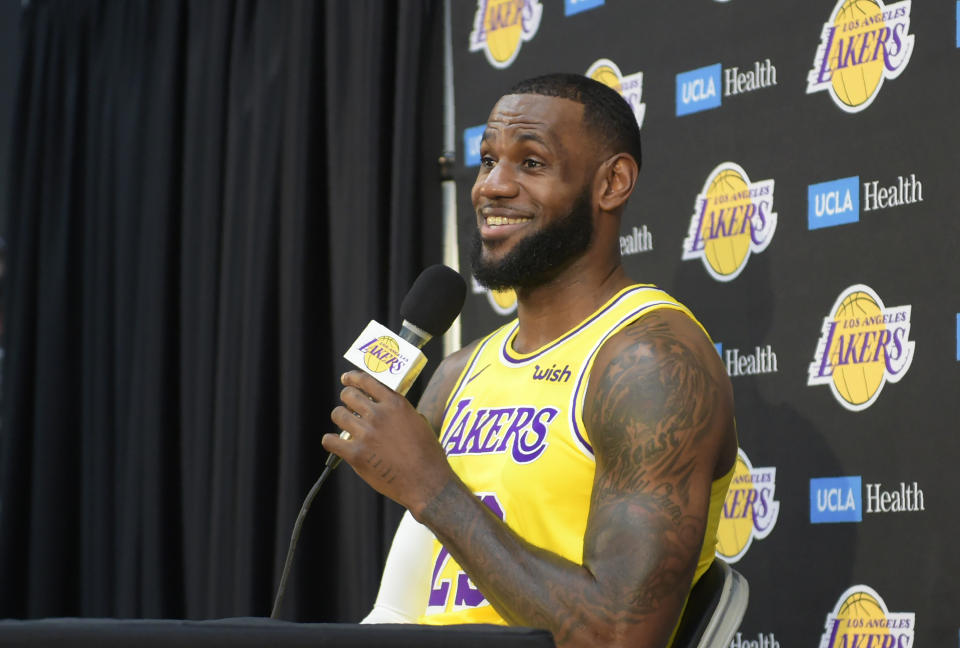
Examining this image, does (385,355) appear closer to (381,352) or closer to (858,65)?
(381,352)

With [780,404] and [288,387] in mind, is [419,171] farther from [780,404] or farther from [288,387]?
[780,404]

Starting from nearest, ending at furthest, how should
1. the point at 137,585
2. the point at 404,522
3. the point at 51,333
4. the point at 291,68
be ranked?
the point at 404,522, the point at 291,68, the point at 137,585, the point at 51,333

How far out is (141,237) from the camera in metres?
3.67

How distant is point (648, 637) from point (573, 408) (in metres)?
0.34

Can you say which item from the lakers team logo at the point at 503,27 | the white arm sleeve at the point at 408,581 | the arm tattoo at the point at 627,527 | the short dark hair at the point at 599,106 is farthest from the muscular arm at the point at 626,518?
the lakers team logo at the point at 503,27

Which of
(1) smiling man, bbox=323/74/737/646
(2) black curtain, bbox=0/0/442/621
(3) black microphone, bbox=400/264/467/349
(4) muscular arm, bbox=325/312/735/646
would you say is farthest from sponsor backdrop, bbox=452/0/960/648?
(3) black microphone, bbox=400/264/467/349

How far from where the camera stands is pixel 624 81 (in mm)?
2600

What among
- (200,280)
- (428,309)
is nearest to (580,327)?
(428,309)

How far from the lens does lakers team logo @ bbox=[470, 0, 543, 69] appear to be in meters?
2.80

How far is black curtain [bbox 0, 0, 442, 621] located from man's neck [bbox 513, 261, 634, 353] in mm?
1038

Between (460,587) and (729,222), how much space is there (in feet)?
3.35

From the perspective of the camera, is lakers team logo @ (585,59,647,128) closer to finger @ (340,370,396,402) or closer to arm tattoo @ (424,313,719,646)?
arm tattoo @ (424,313,719,646)

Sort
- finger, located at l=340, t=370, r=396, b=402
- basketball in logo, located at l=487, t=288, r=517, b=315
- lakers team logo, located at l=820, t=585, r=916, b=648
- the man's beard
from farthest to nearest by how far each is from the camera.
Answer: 1. basketball in logo, located at l=487, t=288, r=517, b=315
2. lakers team logo, located at l=820, t=585, r=916, b=648
3. the man's beard
4. finger, located at l=340, t=370, r=396, b=402

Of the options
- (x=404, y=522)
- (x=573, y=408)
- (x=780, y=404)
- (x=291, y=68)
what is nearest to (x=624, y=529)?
(x=573, y=408)
